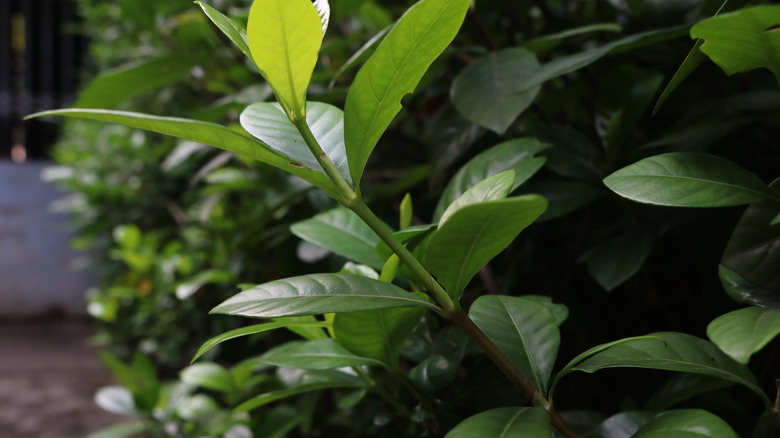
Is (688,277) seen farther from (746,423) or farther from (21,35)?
(21,35)

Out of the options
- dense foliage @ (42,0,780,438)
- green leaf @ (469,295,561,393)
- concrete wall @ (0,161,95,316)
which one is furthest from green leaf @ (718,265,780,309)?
concrete wall @ (0,161,95,316)

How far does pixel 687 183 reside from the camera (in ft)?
1.30

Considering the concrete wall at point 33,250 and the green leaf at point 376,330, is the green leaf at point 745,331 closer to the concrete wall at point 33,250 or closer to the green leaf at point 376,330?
the green leaf at point 376,330

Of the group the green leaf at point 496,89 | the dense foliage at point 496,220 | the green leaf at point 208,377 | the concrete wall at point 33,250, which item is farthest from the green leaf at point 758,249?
the concrete wall at point 33,250

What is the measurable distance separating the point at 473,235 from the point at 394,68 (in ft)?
0.42

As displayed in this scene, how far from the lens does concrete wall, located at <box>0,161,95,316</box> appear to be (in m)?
5.57

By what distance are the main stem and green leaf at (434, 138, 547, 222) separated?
0.46 ft

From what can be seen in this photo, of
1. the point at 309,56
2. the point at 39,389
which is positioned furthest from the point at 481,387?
the point at 39,389

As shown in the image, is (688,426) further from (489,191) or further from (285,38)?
(285,38)

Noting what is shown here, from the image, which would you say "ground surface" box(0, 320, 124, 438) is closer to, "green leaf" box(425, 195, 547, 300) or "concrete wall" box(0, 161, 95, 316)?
"concrete wall" box(0, 161, 95, 316)

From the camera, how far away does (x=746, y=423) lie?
0.61 m

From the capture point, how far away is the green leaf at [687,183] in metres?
0.39

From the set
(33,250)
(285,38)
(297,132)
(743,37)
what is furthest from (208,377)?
(33,250)

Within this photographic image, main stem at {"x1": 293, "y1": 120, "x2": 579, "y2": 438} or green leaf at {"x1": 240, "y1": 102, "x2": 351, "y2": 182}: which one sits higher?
green leaf at {"x1": 240, "y1": 102, "x2": 351, "y2": 182}
